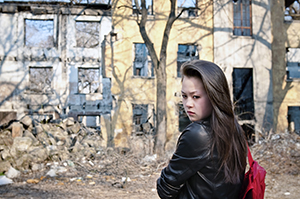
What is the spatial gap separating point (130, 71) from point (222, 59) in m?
5.55

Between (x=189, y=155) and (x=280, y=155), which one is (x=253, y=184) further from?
(x=280, y=155)

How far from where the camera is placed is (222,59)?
14.3 meters

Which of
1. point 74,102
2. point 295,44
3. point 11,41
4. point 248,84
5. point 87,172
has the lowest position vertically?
point 87,172

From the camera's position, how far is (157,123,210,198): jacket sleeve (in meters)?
1.31

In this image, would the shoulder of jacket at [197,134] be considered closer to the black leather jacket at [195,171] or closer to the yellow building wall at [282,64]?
the black leather jacket at [195,171]

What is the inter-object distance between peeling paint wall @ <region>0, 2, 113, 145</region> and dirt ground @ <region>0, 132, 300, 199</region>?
11.6 metres

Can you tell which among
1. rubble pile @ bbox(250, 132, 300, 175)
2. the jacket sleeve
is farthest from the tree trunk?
the jacket sleeve

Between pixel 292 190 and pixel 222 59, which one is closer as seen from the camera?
pixel 292 190

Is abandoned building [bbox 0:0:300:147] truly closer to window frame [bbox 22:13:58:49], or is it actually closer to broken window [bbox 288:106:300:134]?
broken window [bbox 288:106:300:134]

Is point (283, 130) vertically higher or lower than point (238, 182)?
lower

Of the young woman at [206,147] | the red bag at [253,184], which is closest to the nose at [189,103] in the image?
the young woman at [206,147]

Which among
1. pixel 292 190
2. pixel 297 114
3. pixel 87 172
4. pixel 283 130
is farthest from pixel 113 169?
pixel 297 114

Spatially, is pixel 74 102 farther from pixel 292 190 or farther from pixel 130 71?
pixel 292 190

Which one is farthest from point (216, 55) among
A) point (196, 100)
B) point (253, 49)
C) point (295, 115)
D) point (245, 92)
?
point (196, 100)
